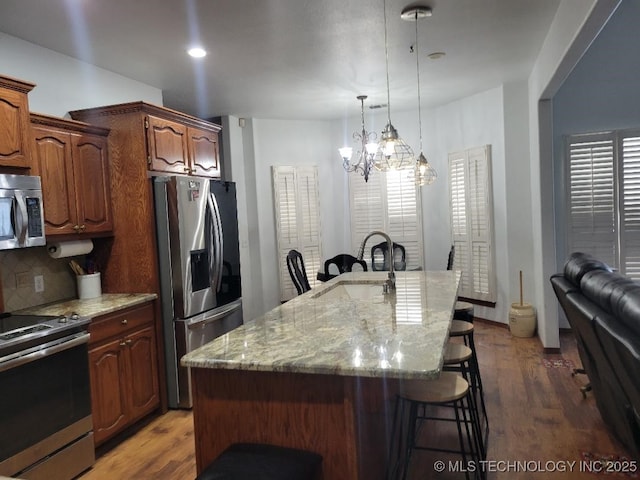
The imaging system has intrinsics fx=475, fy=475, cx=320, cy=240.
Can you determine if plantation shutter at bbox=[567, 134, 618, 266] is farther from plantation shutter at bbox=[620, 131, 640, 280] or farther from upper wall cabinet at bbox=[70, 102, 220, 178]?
upper wall cabinet at bbox=[70, 102, 220, 178]

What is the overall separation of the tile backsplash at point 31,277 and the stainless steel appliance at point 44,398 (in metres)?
0.23

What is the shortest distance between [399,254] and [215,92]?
3015 millimetres

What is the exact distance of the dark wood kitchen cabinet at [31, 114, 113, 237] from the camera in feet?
9.77

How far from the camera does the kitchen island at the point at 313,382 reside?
64.2 inches

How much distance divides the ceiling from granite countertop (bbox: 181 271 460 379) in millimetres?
1801

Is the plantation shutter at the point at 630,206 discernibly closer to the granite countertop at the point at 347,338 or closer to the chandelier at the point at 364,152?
the chandelier at the point at 364,152

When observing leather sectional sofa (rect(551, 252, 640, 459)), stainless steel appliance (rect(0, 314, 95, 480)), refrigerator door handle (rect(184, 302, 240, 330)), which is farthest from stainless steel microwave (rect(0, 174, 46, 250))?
leather sectional sofa (rect(551, 252, 640, 459))

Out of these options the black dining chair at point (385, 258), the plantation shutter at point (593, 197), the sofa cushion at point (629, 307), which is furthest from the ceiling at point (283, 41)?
the sofa cushion at point (629, 307)

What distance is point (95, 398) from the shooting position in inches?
114

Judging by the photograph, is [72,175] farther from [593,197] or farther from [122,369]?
[593,197]

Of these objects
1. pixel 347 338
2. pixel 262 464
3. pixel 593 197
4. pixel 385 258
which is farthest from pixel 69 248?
pixel 593 197

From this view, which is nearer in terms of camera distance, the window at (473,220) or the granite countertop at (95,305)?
the granite countertop at (95,305)

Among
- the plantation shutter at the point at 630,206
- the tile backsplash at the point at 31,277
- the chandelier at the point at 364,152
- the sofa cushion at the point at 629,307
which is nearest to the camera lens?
the sofa cushion at the point at 629,307

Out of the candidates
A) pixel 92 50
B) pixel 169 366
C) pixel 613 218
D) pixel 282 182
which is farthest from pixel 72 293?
pixel 613 218
